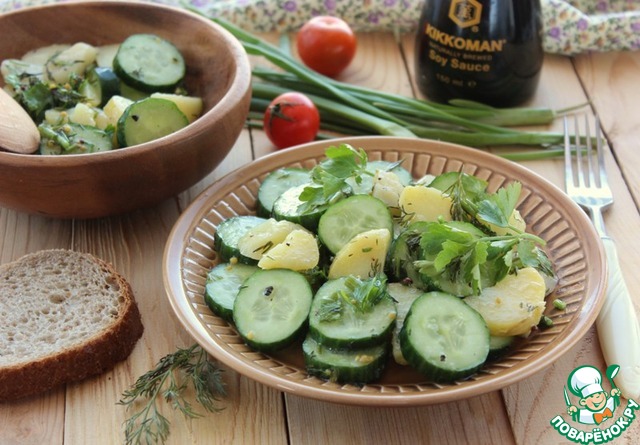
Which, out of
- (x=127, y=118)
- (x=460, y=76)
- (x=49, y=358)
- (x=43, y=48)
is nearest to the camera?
(x=49, y=358)

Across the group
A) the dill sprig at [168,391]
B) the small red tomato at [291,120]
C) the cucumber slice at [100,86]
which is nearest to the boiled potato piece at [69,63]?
the cucumber slice at [100,86]

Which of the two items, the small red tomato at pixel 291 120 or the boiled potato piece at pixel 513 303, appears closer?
the boiled potato piece at pixel 513 303

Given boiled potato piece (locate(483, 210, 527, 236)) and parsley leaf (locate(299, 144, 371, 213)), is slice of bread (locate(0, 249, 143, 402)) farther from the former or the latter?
boiled potato piece (locate(483, 210, 527, 236))

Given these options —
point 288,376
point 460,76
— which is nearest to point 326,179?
point 288,376

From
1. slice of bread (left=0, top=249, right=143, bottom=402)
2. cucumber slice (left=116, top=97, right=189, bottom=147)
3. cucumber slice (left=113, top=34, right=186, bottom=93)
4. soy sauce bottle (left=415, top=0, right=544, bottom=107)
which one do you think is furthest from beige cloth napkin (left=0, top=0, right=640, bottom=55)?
slice of bread (left=0, top=249, right=143, bottom=402)

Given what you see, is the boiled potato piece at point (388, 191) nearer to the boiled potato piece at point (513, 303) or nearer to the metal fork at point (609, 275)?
the boiled potato piece at point (513, 303)

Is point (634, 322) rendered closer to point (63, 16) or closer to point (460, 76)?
point (460, 76)
